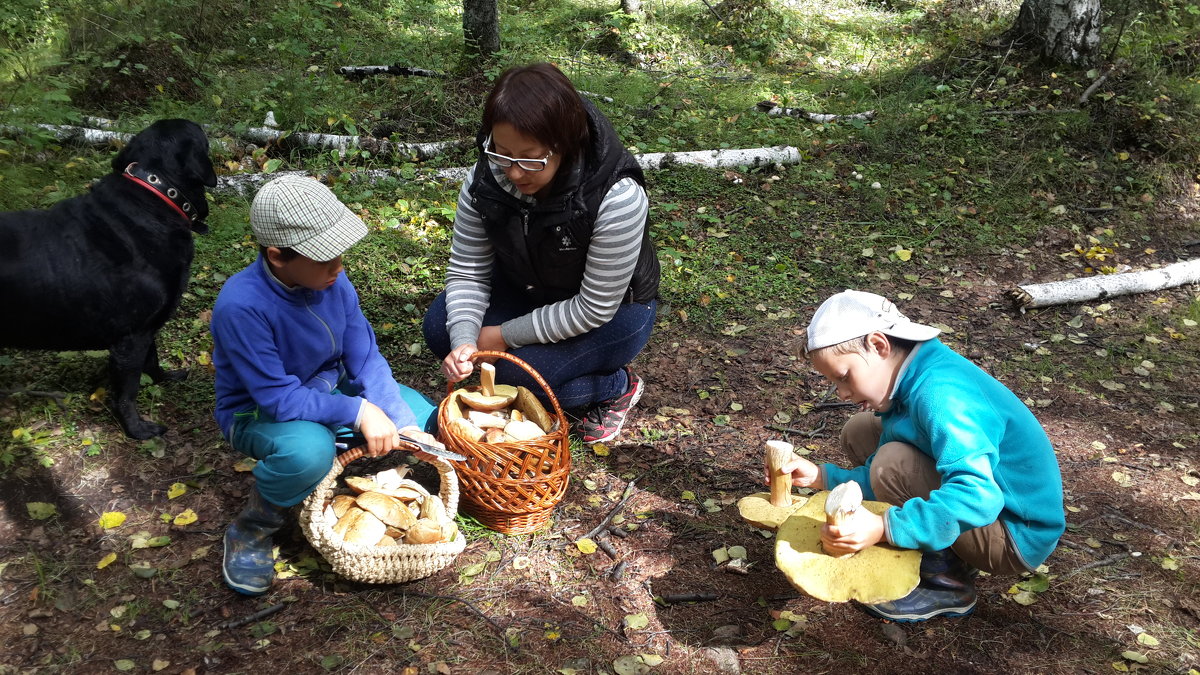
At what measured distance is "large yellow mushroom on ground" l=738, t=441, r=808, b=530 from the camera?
8.72 feet

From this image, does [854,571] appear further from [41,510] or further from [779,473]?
[41,510]

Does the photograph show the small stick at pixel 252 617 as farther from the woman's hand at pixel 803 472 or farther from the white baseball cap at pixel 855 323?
the white baseball cap at pixel 855 323

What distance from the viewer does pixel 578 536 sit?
3119mm

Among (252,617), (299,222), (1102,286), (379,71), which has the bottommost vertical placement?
(252,617)

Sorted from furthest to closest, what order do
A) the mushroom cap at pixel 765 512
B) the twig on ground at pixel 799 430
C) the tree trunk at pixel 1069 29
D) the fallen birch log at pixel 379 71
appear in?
the fallen birch log at pixel 379 71, the tree trunk at pixel 1069 29, the twig on ground at pixel 799 430, the mushroom cap at pixel 765 512

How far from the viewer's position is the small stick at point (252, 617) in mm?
2639

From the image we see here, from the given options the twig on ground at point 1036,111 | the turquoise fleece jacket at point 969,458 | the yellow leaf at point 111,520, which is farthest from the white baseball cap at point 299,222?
the twig on ground at point 1036,111

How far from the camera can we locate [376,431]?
103 inches

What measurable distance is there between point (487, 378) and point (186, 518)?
49.9 inches

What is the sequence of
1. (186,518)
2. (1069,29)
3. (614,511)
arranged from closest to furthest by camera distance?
(186,518), (614,511), (1069,29)

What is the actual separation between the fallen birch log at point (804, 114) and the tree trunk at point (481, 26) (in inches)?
104

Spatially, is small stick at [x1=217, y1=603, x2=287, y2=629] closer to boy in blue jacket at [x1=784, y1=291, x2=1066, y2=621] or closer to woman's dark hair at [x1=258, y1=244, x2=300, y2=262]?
woman's dark hair at [x1=258, y1=244, x2=300, y2=262]

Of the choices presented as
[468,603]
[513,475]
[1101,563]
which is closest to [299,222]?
[513,475]

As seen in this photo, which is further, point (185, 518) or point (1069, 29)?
point (1069, 29)
